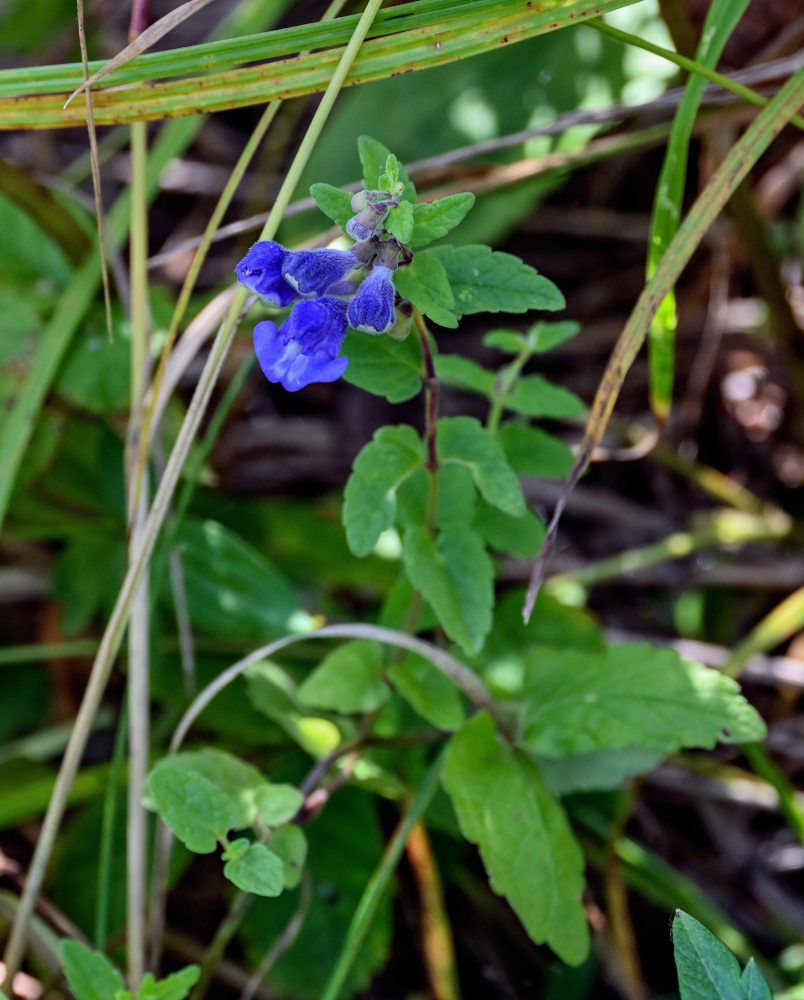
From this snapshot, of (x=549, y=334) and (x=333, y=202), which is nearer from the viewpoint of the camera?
(x=333, y=202)

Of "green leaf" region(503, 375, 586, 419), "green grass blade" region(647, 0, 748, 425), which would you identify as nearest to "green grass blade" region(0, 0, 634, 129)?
"green grass blade" region(647, 0, 748, 425)

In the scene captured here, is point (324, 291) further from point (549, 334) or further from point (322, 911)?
point (322, 911)

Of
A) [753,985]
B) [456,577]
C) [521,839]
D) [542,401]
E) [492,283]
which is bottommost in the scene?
[753,985]

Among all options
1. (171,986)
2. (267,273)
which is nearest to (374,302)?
(267,273)

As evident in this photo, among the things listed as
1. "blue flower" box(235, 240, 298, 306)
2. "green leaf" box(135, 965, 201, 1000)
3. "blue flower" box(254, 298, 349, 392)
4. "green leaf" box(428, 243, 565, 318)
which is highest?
"blue flower" box(235, 240, 298, 306)

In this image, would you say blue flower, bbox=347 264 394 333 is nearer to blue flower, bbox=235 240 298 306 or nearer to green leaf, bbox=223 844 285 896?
blue flower, bbox=235 240 298 306

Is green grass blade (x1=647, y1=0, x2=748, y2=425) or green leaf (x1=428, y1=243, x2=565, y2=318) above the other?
green grass blade (x1=647, y1=0, x2=748, y2=425)

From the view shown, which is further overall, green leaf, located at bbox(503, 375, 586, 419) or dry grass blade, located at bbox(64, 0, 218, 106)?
green leaf, located at bbox(503, 375, 586, 419)

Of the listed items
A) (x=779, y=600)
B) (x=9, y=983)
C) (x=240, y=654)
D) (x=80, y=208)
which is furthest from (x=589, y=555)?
(x=9, y=983)
